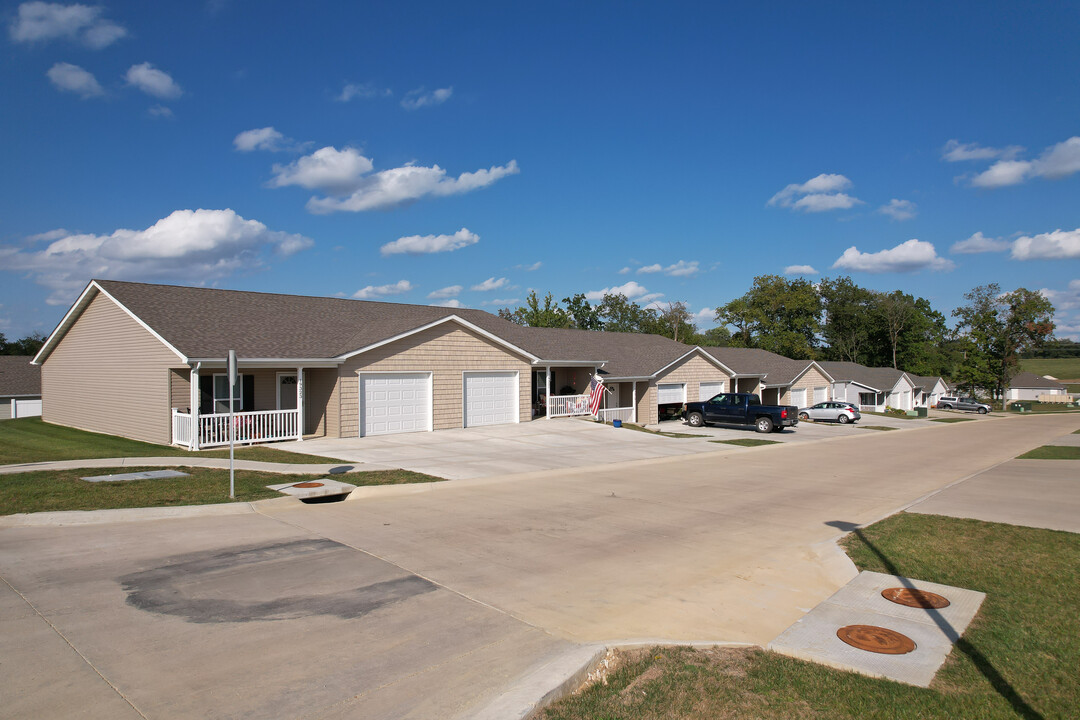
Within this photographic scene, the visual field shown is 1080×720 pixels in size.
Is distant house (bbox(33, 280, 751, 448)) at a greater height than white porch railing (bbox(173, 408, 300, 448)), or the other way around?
distant house (bbox(33, 280, 751, 448))

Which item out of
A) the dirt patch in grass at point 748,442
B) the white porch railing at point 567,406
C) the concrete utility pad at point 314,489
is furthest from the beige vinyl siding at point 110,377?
the dirt patch in grass at point 748,442

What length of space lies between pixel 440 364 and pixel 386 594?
61.1ft

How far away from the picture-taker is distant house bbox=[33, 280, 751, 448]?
20938mm

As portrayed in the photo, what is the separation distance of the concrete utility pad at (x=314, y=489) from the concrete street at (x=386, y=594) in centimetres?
48

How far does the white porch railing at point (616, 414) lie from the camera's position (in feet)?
104

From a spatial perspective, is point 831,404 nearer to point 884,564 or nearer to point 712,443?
point 712,443

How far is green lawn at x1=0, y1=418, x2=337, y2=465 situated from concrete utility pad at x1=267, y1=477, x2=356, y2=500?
3644mm

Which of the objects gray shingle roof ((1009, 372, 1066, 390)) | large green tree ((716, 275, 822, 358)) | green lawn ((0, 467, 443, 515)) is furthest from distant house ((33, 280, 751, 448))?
gray shingle roof ((1009, 372, 1066, 390))

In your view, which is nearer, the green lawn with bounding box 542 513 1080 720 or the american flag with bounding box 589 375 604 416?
the green lawn with bounding box 542 513 1080 720

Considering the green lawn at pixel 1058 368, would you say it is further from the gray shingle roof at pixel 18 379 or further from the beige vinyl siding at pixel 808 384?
the gray shingle roof at pixel 18 379

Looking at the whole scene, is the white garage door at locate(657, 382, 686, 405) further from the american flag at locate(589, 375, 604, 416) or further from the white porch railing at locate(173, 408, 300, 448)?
the white porch railing at locate(173, 408, 300, 448)

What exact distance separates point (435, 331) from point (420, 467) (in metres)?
9.46

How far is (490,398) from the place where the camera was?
2773 cm

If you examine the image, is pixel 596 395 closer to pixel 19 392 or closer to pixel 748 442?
pixel 748 442
